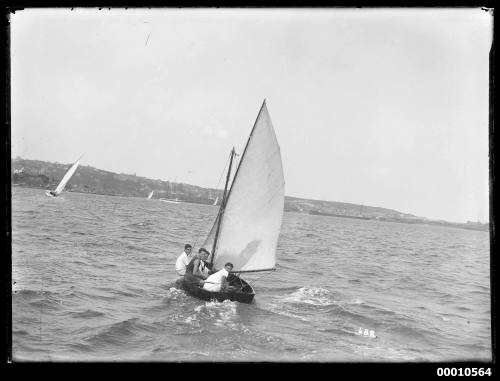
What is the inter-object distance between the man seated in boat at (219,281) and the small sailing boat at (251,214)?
0.31 m

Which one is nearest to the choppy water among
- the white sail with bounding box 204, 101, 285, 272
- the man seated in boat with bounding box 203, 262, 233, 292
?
the man seated in boat with bounding box 203, 262, 233, 292

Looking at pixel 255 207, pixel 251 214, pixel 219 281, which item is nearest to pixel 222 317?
pixel 219 281

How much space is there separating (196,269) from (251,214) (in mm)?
3144

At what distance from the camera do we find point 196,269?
1716 cm

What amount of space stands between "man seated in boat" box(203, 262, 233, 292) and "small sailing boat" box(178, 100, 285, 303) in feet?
1.02

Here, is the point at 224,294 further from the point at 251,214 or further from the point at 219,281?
the point at 251,214

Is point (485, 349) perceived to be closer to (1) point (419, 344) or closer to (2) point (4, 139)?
(1) point (419, 344)

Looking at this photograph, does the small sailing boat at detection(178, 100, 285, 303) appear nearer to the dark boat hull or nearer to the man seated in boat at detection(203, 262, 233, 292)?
the dark boat hull

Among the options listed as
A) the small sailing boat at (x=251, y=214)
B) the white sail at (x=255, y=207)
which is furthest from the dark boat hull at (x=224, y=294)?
the white sail at (x=255, y=207)

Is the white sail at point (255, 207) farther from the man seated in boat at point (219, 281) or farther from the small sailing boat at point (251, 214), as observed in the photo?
the man seated in boat at point (219, 281)

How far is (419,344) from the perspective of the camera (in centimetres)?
1398

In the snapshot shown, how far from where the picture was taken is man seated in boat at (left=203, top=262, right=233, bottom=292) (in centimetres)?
1581

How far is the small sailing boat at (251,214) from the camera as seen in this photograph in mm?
16531
